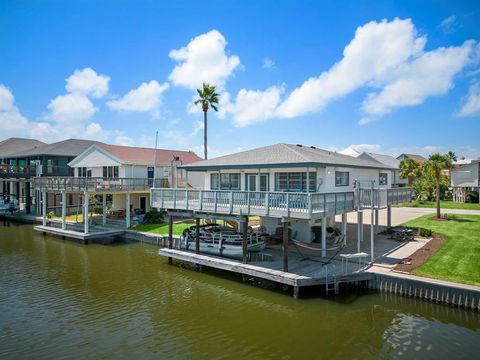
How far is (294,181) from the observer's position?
20.0 meters

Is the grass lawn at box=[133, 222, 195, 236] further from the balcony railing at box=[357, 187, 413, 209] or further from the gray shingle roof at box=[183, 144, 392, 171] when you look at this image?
the balcony railing at box=[357, 187, 413, 209]

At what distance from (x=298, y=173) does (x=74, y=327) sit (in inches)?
534

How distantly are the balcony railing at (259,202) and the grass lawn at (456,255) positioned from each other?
484cm

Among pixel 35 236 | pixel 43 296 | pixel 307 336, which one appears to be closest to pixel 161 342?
pixel 307 336

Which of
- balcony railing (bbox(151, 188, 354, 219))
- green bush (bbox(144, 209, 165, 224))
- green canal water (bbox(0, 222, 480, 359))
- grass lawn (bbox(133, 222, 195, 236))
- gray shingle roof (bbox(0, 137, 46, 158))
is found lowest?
green canal water (bbox(0, 222, 480, 359))

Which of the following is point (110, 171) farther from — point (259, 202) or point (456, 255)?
point (456, 255)

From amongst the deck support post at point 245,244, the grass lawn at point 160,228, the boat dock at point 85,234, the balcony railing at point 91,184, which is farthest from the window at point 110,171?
the deck support post at point 245,244

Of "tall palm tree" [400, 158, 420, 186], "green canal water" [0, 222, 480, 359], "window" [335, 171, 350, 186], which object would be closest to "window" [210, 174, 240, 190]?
"window" [335, 171, 350, 186]

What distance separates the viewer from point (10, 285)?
649 inches

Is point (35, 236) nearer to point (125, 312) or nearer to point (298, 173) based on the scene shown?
point (125, 312)

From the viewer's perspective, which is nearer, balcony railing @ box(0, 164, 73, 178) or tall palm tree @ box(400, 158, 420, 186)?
balcony railing @ box(0, 164, 73, 178)

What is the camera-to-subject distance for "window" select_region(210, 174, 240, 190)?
2250 centimetres

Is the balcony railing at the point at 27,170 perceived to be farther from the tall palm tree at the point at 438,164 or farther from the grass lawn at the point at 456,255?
the tall palm tree at the point at 438,164

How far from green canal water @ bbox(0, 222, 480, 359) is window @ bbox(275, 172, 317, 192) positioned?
256 inches
